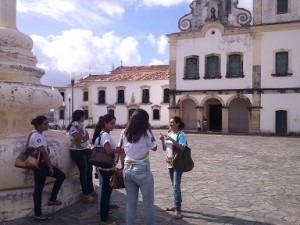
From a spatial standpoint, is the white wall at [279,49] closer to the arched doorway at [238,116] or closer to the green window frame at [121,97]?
the arched doorway at [238,116]

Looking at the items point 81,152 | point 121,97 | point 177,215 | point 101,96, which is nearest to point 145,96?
point 121,97

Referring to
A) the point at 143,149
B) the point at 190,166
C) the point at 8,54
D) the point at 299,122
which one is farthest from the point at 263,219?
the point at 299,122

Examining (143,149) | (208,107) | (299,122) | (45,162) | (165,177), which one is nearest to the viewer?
(143,149)

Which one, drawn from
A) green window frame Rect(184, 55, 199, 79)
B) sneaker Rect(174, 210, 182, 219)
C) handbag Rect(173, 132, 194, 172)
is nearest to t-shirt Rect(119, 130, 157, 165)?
handbag Rect(173, 132, 194, 172)

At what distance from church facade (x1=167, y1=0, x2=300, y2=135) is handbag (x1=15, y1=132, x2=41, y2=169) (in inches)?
863

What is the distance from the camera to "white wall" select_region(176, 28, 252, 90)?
24.8 m

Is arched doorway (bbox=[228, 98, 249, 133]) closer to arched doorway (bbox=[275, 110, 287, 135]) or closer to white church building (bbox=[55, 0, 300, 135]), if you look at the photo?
white church building (bbox=[55, 0, 300, 135])

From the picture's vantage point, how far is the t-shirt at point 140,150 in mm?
3703

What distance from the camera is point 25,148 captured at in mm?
4180

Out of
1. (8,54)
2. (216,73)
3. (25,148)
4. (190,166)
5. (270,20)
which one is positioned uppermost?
(270,20)

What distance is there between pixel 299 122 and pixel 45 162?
22274 mm

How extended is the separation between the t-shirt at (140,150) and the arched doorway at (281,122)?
21910 mm

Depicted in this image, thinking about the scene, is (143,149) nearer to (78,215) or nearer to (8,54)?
(78,215)

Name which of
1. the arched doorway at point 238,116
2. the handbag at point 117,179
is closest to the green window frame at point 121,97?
the arched doorway at point 238,116
